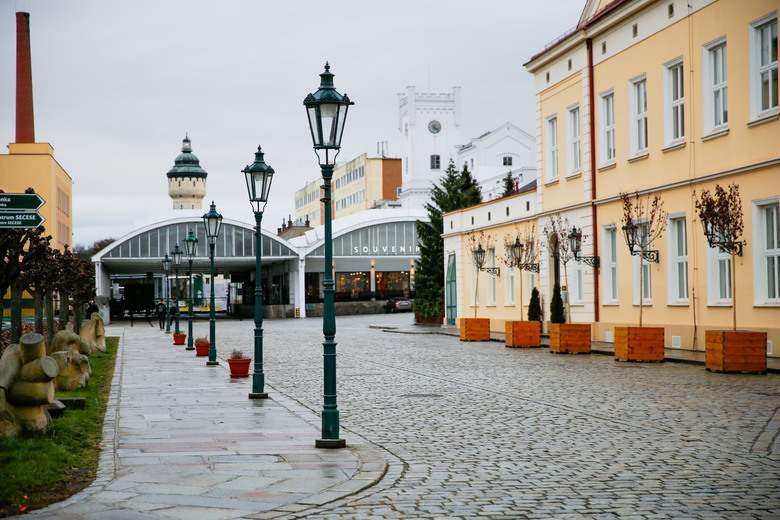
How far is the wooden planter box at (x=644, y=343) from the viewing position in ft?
65.9

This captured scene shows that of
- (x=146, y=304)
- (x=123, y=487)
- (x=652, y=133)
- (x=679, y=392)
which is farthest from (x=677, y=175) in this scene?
(x=146, y=304)

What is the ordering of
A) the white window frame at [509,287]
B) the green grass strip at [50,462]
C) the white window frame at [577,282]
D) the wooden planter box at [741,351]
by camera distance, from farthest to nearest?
1. the white window frame at [509,287]
2. the white window frame at [577,282]
3. the wooden planter box at [741,351]
4. the green grass strip at [50,462]

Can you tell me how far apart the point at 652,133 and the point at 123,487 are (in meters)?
19.8

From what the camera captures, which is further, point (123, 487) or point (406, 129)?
point (406, 129)

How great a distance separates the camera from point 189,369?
20922 millimetres

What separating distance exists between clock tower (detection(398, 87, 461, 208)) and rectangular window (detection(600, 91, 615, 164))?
70.2 meters

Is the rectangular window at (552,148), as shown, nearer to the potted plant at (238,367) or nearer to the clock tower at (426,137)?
the potted plant at (238,367)

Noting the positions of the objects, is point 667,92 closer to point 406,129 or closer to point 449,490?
point 449,490

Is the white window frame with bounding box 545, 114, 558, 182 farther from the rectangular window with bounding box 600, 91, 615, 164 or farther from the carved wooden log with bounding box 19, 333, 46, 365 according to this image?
the carved wooden log with bounding box 19, 333, 46, 365

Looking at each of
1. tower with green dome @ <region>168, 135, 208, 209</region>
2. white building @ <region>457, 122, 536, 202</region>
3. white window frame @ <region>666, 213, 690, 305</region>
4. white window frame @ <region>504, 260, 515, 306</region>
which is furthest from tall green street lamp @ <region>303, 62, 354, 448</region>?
tower with green dome @ <region>168, 135, 208, 209</region>

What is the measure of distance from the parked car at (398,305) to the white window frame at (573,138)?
4290 centimetres

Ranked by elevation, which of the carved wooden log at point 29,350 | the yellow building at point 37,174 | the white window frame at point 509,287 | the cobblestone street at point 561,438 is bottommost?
the cobblestone street at point 561,438

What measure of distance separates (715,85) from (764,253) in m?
4.51

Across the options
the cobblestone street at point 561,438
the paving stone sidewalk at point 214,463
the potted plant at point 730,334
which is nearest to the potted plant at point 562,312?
the cobblestone street at point 561,438
